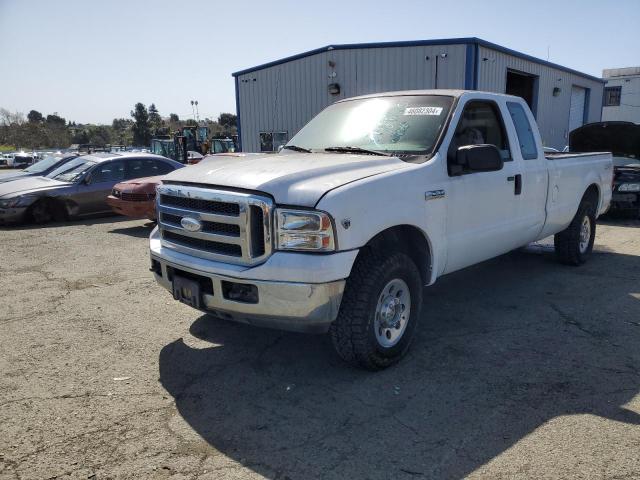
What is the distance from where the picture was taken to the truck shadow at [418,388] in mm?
2766

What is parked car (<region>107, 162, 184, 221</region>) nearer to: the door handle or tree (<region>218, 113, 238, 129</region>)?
the door handle

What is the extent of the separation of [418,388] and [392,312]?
57 centimetres

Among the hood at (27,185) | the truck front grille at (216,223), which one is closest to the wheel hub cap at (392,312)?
the truck front grille at (216,223)

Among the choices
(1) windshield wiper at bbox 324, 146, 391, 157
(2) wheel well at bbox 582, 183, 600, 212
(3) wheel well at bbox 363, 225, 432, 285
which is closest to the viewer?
(3) wheel well at bbox 363, 225, 432, 285

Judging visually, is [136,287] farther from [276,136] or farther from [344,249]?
[276,136]

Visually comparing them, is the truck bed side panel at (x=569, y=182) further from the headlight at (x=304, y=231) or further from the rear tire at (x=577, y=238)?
the headlight at (x=304, y=231)

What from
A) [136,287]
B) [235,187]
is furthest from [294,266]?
[136,287]

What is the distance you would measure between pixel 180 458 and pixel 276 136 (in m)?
16.5

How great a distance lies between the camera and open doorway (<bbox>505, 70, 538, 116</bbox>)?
18.4 metres

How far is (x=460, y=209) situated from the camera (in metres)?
4.16

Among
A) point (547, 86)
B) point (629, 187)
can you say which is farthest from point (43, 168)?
point (547, 86)

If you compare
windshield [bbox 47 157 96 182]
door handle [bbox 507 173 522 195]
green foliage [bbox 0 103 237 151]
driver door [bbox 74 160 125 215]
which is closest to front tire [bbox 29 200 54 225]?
driver door [bbox 74 160 125 215]

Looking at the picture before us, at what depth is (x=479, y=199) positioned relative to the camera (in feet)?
14.3

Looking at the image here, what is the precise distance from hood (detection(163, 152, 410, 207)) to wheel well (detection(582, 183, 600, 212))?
13.1ft
